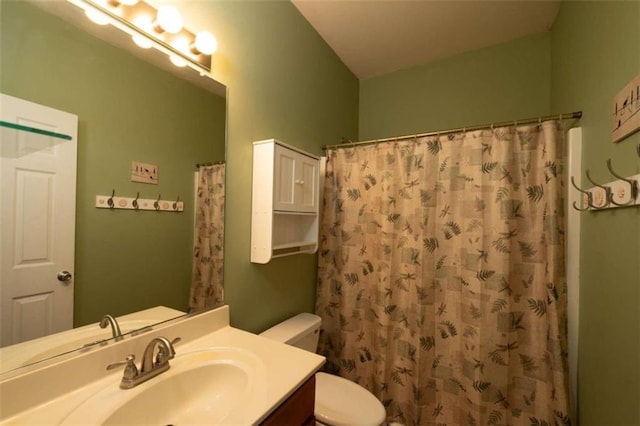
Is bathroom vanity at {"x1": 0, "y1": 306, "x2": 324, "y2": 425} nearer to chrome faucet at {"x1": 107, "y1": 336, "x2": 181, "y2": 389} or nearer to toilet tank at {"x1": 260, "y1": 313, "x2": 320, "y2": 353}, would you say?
chrome faucet at {"x1": 107, "y1": 336, "x2": 181, "y2": 389}

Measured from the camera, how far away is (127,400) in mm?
684

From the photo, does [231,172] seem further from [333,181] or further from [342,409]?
[342,409]

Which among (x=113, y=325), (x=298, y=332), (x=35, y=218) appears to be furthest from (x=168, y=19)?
(x=298, y=332)

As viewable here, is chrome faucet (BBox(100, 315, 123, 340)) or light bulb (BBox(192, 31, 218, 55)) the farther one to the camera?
light bulb (BBox(192, 31, 218, 55))

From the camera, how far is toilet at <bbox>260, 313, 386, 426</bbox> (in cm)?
117

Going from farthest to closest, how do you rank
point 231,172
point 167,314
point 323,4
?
1. point 323,4
2. point 231,172
3. point 167,314

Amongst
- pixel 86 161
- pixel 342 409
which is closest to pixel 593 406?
pixel 342 409

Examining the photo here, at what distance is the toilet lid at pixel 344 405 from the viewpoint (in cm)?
116

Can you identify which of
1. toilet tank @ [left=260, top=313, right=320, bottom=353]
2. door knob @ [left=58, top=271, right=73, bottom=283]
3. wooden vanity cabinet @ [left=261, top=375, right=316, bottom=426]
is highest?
door knob @ [left=58, top=271, right=73, bottom=283]

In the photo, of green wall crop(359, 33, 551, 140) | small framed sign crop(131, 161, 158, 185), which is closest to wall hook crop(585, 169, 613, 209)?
green wall crop(359, 33, 551, 140)

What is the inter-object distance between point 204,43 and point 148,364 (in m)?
1.14

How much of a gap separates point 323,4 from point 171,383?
2.03m

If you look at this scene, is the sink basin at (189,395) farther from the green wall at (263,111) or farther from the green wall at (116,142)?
the green wall at (263,111)

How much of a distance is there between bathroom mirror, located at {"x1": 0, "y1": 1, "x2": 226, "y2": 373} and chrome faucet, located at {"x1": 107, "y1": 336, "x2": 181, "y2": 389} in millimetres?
129
